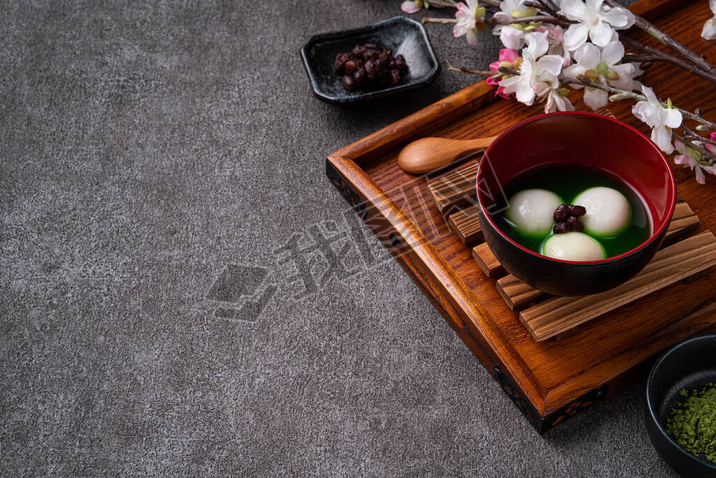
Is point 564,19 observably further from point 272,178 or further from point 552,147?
point 272,178

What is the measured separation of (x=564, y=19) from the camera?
890 millimetres

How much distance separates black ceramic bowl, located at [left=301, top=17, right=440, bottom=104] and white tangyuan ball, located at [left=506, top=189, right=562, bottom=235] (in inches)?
15.1

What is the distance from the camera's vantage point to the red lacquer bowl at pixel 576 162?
2.34 feet

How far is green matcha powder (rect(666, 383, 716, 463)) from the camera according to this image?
827 millimetres

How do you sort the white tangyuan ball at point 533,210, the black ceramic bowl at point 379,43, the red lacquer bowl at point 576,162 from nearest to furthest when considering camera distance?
the red lacquer bowl at point 576,162
the white tangyuan ball at point 533,210
the black ceramic bowl at point 379,43

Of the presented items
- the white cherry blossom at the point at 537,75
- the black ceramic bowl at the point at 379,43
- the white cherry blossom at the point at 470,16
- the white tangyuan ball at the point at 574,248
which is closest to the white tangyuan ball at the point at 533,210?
the white tangyuan ball at the point at 574,248

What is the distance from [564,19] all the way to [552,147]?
0.19 meters

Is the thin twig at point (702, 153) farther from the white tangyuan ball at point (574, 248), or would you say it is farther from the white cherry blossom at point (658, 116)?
the white tangyuan ball at point (574, 248)

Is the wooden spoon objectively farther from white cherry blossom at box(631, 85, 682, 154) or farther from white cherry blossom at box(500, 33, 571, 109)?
white cherry blossom at box(631, 85, 682, 154)

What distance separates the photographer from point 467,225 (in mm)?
883

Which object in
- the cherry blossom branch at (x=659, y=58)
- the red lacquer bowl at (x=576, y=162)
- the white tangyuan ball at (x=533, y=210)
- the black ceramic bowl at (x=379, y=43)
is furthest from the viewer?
the black ceramic bowl at (x=379, y=43)

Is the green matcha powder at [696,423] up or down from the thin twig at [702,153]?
down

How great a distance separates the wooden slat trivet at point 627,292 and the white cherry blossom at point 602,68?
0.22m

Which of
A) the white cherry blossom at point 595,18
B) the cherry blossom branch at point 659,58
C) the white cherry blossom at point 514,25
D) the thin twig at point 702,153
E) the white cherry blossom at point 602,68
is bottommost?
the thin twig at point 702,153
